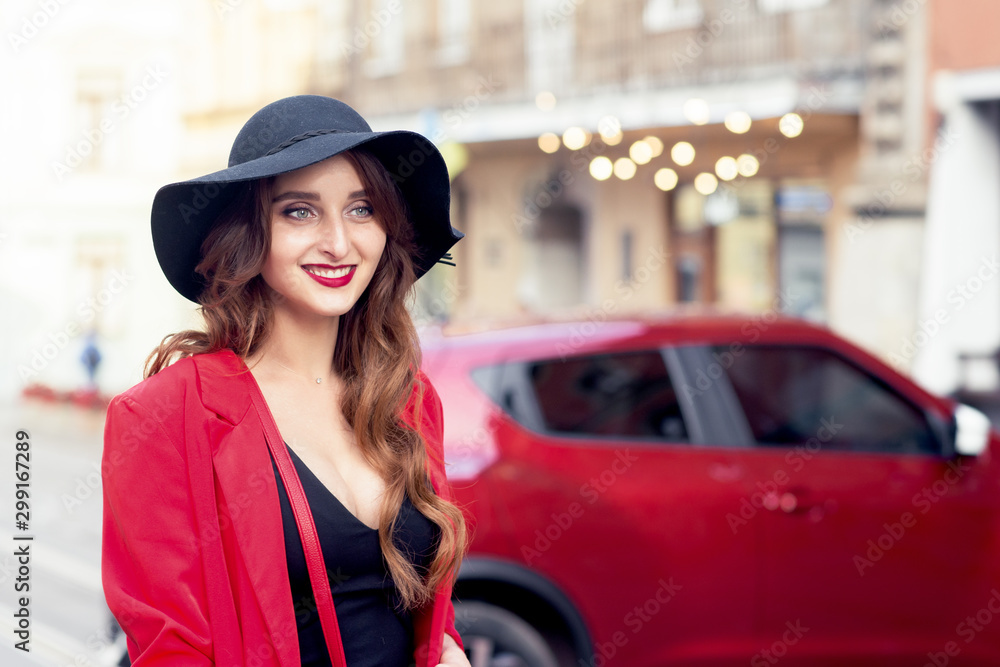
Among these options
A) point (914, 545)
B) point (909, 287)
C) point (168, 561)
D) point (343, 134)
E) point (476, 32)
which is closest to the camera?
point (168, 561)

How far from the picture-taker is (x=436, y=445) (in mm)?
2205

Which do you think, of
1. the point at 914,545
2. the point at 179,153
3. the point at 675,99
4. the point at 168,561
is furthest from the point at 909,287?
the point at 179,153

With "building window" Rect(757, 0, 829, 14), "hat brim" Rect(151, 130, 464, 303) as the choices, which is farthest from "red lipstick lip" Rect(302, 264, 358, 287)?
"building window" Rect(757, 0, 829, 14)

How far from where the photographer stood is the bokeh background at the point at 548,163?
9.72 metres

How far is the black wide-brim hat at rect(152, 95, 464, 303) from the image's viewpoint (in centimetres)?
176

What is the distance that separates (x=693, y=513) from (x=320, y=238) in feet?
7.64

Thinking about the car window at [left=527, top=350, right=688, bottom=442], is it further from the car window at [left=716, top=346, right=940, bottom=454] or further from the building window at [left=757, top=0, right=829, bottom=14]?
the building window at [left=757, top=0, right=829, bottom=14]

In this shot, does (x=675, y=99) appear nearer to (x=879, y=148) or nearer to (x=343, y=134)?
(x=879, y=148)

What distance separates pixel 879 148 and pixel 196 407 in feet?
36.5

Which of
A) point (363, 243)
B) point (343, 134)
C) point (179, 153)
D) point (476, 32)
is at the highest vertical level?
point (476, 32)

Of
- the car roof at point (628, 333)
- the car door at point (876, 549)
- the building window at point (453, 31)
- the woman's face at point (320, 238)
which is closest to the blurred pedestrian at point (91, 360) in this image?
the building window at point (453, 31)

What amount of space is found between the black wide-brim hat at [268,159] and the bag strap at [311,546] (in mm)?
381

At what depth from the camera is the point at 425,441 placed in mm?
2146

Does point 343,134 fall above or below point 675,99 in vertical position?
below
